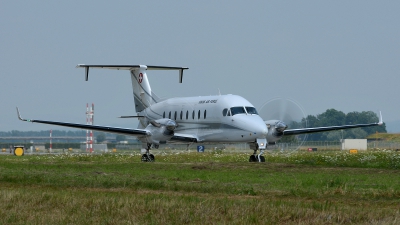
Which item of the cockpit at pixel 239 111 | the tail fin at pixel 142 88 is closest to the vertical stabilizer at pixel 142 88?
the tail fin at pixel 142 88

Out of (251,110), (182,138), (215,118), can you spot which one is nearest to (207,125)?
(215,118)

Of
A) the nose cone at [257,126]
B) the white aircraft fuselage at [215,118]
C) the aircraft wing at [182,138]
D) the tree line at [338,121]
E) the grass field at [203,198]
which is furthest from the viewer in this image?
the tree line at [338,121]

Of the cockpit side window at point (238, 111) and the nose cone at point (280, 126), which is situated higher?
the cockpit side window at point (238, 111)

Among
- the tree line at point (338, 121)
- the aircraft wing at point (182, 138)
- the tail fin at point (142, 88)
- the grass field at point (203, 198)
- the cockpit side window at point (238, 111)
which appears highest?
the tree line at point (338, 121)

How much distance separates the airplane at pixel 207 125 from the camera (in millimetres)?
39625

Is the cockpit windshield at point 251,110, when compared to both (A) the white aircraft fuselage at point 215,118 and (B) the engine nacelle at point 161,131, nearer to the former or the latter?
(A) the white aircraft fuselage at point 215,118

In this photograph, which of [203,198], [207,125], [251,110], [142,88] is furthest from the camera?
[142,88]

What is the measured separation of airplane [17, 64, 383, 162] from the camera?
39625 millimetres

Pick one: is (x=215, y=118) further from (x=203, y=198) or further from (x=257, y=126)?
(x=203, y=198)

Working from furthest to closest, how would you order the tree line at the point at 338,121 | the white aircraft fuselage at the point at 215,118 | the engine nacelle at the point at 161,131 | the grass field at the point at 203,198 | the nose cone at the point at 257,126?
the tree line at the point at 338,121 < the engine nacelle at the point at 161,131 < the white aircraft fuselage at the point at 215,118 < the nose cone at the point at 257,126 < the grass field at the point at 203,198

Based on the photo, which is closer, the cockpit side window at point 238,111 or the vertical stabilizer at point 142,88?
the cockpit side window at point 238,111

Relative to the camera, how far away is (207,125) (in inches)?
1667

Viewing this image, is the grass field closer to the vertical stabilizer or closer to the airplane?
the airplane

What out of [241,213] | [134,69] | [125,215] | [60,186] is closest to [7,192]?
[60,186]
